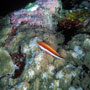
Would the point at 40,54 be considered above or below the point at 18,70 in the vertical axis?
above

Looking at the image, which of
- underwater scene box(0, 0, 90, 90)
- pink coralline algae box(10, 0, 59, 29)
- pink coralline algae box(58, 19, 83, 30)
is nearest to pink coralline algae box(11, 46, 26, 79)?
underwater scene box(0, 0, 90, 90)

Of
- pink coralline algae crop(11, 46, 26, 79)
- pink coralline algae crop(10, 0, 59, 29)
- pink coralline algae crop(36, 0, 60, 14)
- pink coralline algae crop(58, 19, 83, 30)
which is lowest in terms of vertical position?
pink coralline algae crop(11, 46, 26, 79)

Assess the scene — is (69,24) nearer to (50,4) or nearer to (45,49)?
(50,4)

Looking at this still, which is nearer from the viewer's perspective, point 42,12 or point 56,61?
point 56,61

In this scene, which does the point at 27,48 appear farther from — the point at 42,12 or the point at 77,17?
the point at 77,17

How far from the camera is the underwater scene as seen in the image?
2408mm

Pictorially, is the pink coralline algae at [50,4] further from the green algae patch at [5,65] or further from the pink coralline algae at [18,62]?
the green algae patch at [5,65]

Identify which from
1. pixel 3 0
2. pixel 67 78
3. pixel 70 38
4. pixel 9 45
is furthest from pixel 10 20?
pixel 67 78

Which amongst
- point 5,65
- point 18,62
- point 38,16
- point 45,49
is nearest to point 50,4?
point 38,16

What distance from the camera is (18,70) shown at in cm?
279

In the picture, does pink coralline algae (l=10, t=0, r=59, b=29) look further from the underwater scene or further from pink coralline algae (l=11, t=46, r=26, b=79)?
pink coralline algae (l=11, t=46, r=26, b=79)

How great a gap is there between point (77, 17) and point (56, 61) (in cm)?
186

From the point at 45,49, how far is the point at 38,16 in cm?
168

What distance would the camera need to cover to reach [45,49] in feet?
7.81
